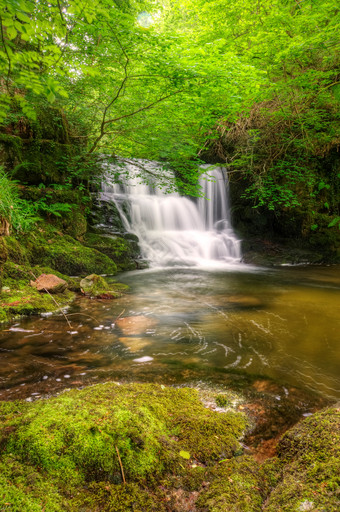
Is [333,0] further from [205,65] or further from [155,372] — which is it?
[155,372]

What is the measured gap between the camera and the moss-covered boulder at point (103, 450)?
3.61 ft

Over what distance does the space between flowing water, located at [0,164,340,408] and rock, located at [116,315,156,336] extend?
0.05 ft

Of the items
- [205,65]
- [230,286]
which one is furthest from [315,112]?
[230,286]

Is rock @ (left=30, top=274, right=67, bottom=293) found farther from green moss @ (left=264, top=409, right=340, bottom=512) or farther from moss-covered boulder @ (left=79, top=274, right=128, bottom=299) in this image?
green moss @ (left=264, top=409, right=340, bottom=512)

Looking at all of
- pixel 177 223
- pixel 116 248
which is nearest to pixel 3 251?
pixel 116 248

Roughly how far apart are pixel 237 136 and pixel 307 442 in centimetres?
1168

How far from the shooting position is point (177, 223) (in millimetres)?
12383

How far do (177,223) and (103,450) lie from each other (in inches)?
447

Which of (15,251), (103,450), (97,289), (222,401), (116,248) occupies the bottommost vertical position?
(222,401)

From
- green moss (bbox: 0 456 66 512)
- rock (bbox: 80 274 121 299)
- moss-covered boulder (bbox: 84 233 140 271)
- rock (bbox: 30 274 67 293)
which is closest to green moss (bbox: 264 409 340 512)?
green moss (bbox: 0 456 66 512)

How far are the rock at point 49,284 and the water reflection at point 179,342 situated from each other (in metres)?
0.58

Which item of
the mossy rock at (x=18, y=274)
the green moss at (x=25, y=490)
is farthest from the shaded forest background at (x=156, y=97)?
the green moss at (x=25, y=490)

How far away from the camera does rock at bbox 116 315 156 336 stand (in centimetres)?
376

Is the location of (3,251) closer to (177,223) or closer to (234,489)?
(234,489)
